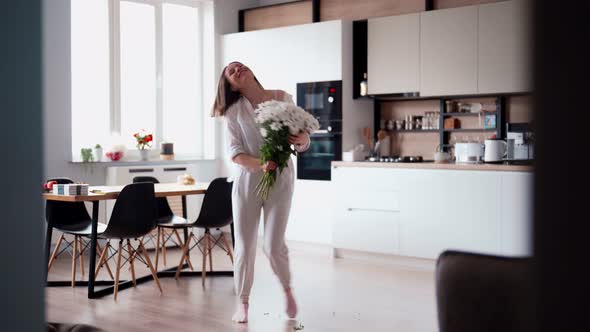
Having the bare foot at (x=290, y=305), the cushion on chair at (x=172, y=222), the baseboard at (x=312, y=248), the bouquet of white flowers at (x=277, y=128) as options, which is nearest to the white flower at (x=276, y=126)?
the bouquet of white flowers at (x=277, y=128)

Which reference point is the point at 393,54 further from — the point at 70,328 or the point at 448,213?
the point at 70,328

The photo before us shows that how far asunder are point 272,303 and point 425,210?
1893 millimetres

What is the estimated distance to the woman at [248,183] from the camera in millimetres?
3723

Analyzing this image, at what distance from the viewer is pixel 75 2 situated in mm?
6484

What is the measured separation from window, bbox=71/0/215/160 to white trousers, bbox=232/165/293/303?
3.32 metres

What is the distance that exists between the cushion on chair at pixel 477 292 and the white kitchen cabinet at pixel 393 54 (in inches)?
203

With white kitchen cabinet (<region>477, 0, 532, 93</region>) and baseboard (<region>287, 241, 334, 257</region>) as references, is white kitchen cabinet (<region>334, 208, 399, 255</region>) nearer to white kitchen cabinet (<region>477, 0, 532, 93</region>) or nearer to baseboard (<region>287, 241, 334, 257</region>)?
baseboard (<region>287, 241, 334, 257</region>)

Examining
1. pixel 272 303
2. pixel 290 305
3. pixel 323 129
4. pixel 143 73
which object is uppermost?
pixel 143 73

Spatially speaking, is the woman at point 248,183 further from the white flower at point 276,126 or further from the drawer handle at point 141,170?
the drawer handle at point 141,170

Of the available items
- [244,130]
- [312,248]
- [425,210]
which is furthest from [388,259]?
[244,130]

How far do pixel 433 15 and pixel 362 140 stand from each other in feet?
4.83

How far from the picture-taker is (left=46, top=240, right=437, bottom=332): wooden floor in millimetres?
3857

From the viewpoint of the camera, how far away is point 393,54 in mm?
6281

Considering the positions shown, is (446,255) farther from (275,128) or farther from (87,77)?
(87,77)
